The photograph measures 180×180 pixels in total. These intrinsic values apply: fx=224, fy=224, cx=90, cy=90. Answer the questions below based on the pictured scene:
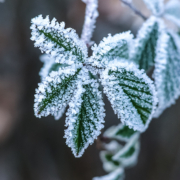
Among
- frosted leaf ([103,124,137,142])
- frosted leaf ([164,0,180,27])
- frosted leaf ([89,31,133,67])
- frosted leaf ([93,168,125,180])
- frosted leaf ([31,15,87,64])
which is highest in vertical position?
frosted leaf ([164,0,180,27])

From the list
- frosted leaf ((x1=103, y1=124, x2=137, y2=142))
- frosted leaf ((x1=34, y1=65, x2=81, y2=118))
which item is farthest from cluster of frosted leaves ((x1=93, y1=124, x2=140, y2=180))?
frosted leaf ((x1=34, y1=65, x2=81, y2=118))

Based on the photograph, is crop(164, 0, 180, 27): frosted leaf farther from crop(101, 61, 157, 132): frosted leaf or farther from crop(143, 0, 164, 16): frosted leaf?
crop(101, 61, 157, 132): frosted leaf

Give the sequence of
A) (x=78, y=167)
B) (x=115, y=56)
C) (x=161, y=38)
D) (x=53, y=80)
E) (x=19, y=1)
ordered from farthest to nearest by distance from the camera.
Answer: (x=78, y=167)
(x=19, y=1)
(x=161, y=38)
(x=115, y=56)
(x=53, y=80)

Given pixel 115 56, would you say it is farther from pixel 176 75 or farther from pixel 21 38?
pixel 21 38

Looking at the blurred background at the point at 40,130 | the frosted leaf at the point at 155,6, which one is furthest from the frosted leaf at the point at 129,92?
the blurred background at the point at 40,130

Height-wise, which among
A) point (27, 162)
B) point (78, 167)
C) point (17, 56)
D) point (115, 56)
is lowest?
point (115, 56)

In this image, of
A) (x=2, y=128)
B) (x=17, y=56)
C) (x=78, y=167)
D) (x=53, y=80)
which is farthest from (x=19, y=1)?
(x=53, y=80)
